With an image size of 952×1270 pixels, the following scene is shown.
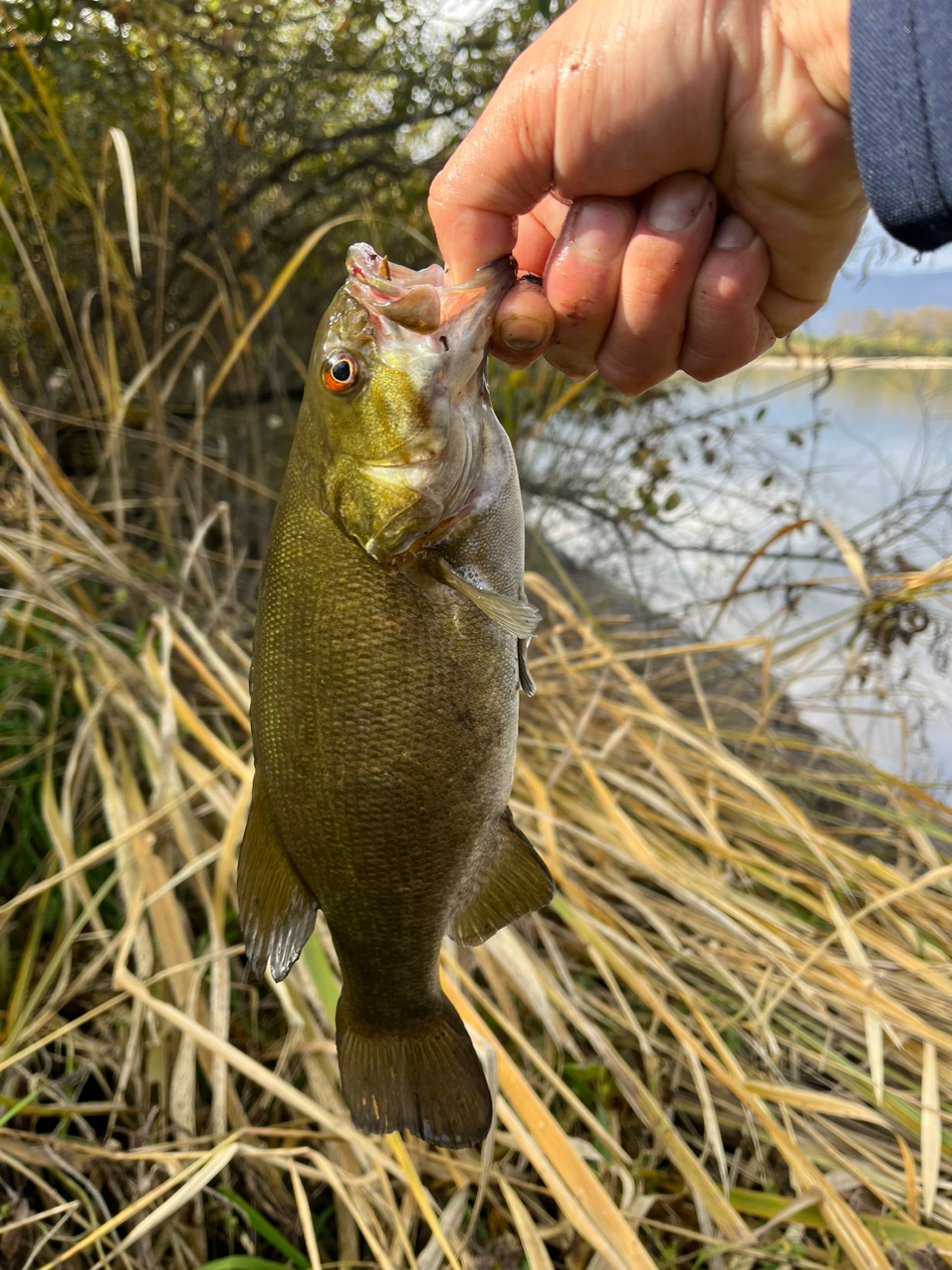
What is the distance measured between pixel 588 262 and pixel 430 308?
1.02ft

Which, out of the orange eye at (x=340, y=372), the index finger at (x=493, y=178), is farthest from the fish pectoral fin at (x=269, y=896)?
the index finger at (x=493, y=178)

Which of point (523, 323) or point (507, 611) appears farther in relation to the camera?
point (523, 323)

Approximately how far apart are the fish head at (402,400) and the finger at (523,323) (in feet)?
0.07

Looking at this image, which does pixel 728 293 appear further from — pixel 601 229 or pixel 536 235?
pixel 536 235

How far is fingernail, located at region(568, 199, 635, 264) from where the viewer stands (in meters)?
1.16

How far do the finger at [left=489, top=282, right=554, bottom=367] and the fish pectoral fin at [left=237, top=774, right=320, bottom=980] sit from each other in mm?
694

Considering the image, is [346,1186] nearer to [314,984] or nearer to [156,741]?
[314,984]

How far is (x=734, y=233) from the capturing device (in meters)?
1.21

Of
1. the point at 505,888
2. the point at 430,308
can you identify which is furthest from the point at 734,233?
the point at 505,888

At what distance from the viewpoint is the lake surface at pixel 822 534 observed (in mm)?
2988

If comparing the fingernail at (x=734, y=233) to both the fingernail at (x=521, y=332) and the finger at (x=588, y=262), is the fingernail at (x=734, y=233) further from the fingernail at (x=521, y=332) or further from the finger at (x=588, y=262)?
the fingernail at (x=521, y=332)

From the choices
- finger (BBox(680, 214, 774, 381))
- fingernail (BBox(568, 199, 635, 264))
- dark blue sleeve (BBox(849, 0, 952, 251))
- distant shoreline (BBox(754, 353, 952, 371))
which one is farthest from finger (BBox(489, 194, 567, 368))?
distant shoreline (BBox(754, 353, 952, 371))

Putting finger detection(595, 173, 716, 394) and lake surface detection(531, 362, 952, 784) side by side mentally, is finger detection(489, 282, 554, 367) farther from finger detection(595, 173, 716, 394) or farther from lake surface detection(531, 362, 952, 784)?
lake surface detection(531, 362, 952, 784)

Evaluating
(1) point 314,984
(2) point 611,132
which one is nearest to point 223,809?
(1) point 314,984
